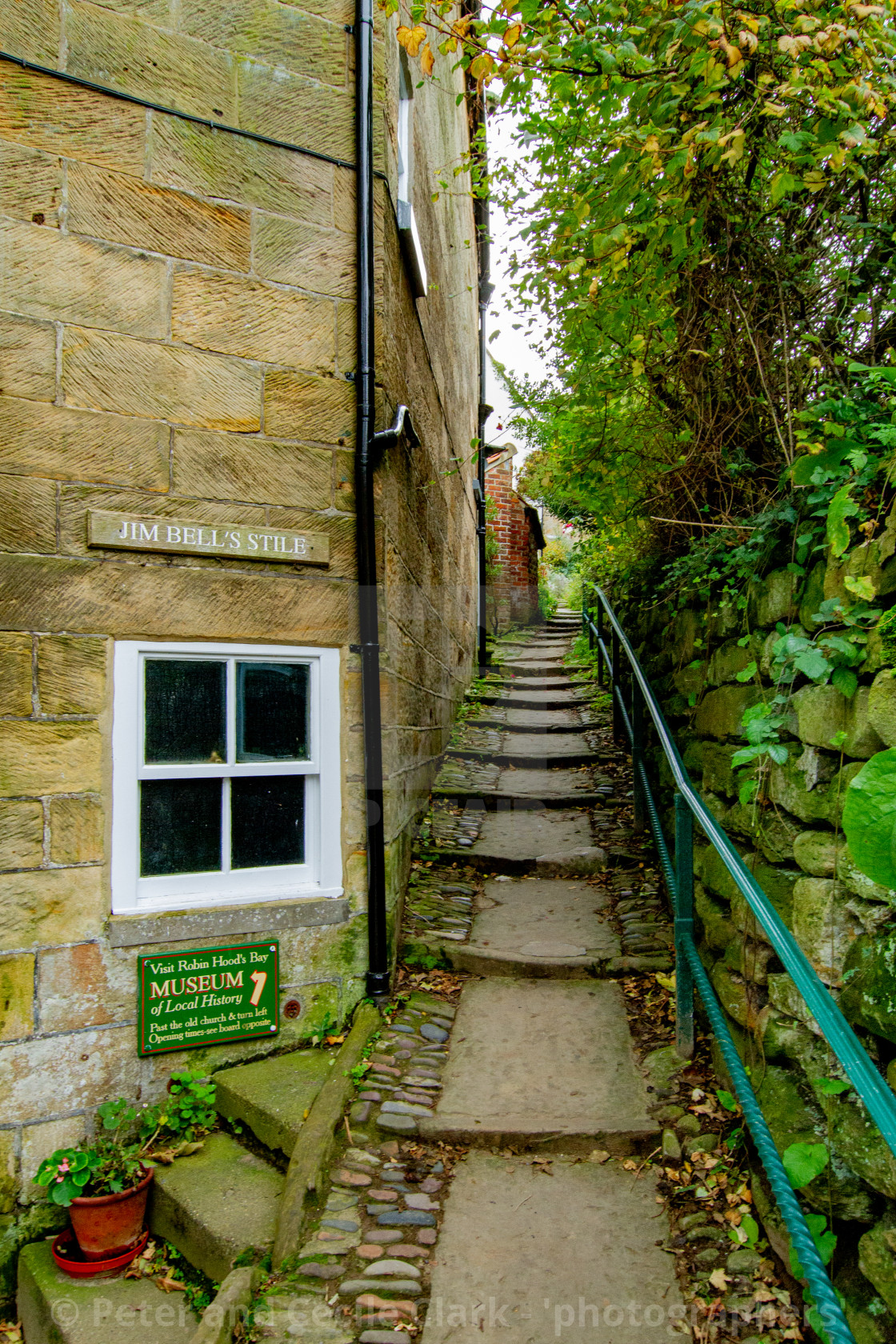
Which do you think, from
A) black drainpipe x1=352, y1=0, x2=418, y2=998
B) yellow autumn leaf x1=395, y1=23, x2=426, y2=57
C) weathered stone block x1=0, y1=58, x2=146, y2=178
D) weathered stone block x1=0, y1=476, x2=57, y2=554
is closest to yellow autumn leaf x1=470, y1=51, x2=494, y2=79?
yellow autumn leaf x1=395, y1=23, x2=426, y2=57

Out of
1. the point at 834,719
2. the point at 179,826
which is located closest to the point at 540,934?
the point at 179,826

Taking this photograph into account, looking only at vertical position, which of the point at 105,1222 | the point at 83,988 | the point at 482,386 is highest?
the point at 482,386

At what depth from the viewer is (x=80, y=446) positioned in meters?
3.08

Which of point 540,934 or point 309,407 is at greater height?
point 309,407

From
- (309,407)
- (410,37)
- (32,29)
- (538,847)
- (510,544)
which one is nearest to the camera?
(410,37)

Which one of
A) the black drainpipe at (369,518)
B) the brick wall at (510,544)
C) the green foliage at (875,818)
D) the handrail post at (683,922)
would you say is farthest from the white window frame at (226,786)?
the brick wall at (510,544)

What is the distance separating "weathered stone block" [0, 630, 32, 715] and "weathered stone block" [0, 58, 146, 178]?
180 cm

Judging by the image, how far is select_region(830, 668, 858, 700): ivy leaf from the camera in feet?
6.85

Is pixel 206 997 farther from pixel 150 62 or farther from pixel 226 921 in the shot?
pixel 150 62

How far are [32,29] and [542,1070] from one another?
14.1 feet

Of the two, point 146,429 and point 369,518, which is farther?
point 369,518

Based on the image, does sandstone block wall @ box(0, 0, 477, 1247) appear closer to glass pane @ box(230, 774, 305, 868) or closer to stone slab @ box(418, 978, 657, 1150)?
glass pane @ box(230, 774, 305, 868)

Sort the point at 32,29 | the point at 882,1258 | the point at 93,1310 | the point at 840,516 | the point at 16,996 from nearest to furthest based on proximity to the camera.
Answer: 1. the point at 882,1258
2. the point at 840,516
3. the point at 93,1310
4. the point at 16,996
5. the point at 32,29

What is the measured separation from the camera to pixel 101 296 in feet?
10.2
